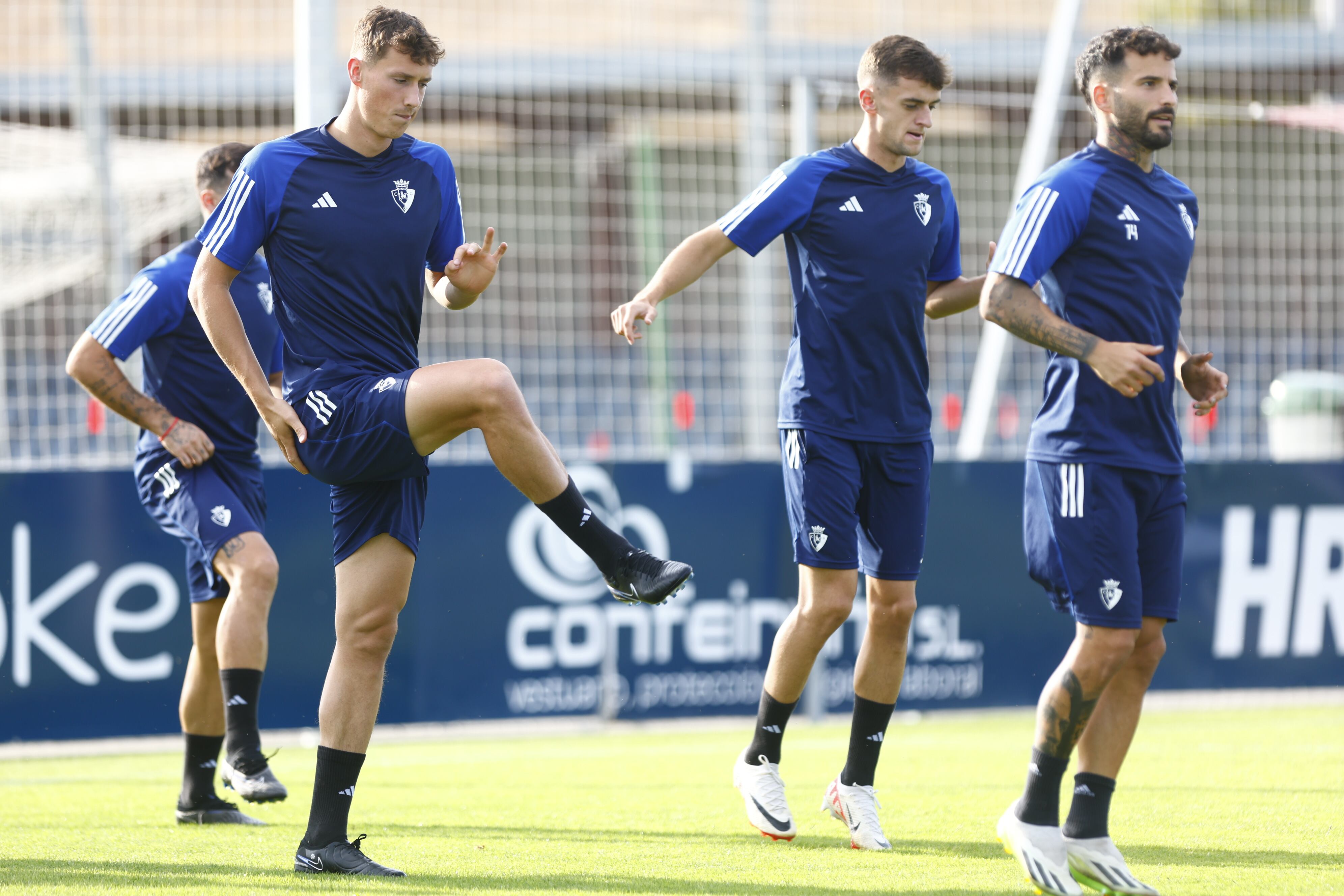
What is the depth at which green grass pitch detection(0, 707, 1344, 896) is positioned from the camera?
13.9 ft

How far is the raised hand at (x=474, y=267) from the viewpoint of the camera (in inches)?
172

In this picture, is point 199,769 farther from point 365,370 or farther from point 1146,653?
point 1146,653

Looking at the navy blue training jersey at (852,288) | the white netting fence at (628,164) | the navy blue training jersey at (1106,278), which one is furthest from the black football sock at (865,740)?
the white netting fence at (628,164)

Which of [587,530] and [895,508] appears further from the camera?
[895,508]

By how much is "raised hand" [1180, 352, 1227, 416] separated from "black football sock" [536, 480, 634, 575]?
1.63 metres

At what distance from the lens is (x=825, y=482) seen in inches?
196

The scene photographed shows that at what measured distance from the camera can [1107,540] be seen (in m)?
4.05

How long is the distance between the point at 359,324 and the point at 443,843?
68.7 inches

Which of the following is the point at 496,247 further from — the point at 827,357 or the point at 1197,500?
the point at 1197,500

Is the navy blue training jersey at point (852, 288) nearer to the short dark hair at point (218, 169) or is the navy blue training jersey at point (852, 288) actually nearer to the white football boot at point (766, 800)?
the white football boot at point (766, 800)

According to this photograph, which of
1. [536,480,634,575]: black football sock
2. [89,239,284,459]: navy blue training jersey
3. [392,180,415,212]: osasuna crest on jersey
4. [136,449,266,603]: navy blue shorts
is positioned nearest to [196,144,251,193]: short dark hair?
[89,239,284,459]: navy blue training jersey

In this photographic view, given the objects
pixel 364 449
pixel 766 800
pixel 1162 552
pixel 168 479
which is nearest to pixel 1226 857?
pixel 1162 552

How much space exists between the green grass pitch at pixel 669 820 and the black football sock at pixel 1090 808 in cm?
21

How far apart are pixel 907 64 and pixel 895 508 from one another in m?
1.41
